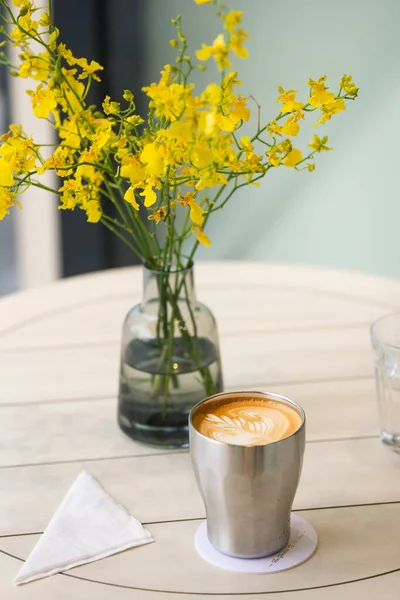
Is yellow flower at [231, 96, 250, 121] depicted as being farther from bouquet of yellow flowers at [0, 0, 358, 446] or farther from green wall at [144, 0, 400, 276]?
green wall at [144, 0, 400, 276]

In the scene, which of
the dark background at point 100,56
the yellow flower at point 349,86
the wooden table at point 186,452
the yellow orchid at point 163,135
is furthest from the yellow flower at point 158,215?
the dark background at point 100,56

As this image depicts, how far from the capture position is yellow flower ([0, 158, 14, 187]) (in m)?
0.86

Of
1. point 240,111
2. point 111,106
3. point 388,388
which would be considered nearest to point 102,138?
point 111,106

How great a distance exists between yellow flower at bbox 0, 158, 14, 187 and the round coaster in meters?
0.41

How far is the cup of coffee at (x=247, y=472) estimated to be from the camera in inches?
31.4

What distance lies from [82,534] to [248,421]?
0.69 ft

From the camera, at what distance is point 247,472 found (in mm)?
796

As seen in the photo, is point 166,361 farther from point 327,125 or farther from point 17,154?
point 327,125

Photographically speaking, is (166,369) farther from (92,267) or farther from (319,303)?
(92,267)

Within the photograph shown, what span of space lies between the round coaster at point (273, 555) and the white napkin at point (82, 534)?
6cm

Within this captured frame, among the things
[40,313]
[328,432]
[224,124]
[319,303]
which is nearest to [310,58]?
[319,303]

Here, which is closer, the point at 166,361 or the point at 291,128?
the point at 291,128

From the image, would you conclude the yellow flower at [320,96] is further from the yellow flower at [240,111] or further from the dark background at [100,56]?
the dark background at [100,56]

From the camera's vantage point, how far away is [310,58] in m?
2.57
